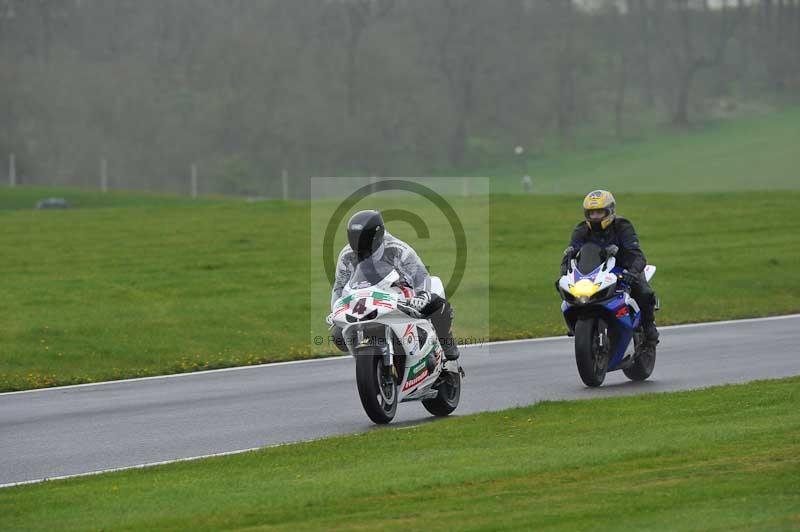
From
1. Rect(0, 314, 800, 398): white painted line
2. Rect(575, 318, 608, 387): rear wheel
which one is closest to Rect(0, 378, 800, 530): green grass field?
Rect(575, 318, 608, 387): rear wheel

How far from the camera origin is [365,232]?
12.7m

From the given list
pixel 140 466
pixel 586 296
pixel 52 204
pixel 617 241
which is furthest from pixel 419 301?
pixel 52 204

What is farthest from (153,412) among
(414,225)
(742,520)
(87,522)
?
(414,225)

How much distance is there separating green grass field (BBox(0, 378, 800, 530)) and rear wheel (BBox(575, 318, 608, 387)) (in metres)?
2.47

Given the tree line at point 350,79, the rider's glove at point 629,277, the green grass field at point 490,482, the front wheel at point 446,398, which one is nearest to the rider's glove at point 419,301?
the front wheel at point 446,398

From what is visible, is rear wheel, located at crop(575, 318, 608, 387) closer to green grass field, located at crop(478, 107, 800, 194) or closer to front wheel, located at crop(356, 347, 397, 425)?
front wheel, located at crop(356, 347, 397, 425)

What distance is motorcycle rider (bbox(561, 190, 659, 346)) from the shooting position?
15562 millimetres

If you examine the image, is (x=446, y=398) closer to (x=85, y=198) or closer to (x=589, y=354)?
(x=589, y=354)

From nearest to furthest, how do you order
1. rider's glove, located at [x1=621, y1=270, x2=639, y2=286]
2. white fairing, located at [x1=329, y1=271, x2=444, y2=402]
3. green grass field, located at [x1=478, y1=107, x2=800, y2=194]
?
white fairing, located at [x1=329, y1=271, x2=444, y2=402] → rider's glove, located at [x1=621, y1=270, x2=639, y2=286] → green grass field, located at [x1=478, y1=107, x2=800, y2=194]

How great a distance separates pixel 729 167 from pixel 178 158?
110 feet

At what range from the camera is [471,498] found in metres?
8.50

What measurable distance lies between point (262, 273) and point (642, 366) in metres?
14.9

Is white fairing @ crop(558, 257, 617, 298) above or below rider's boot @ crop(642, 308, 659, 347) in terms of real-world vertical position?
above

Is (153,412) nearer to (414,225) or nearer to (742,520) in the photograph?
(742,520)
